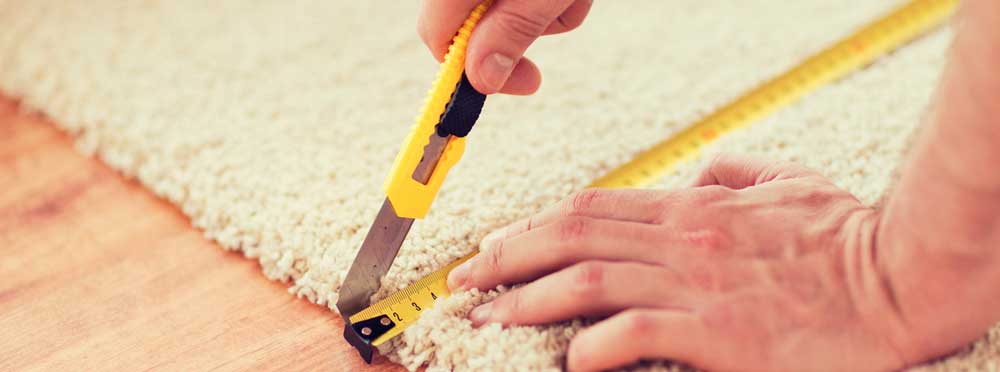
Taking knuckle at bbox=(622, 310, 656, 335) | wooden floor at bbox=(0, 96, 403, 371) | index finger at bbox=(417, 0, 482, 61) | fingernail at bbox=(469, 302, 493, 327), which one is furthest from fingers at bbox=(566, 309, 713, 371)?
index finger at bbox=(417, 0, 482, 61)

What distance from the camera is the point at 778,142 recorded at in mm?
1124

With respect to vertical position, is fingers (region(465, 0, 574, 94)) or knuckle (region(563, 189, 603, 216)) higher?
fingers (region(465, 0, 574, 94))

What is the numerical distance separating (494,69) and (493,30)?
4 centimetres

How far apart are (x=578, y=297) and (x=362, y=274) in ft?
0.84

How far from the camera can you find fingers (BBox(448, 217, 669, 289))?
79cm

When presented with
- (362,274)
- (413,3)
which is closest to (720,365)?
(362,274)

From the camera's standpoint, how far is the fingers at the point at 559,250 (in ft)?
2.61

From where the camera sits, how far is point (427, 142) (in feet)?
2.76

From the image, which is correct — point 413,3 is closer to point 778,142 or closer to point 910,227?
Result: point 778,142

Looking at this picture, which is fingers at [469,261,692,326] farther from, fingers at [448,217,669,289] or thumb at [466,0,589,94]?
thumb at [466,0,589,94]

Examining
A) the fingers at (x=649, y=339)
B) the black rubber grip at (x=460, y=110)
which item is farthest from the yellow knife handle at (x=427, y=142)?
the fingers at (x=649, y=339)

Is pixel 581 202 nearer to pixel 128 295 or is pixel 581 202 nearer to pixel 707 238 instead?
pixel 707 238

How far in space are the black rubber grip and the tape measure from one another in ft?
0.56

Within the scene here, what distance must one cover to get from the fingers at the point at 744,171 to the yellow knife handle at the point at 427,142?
30 cm
